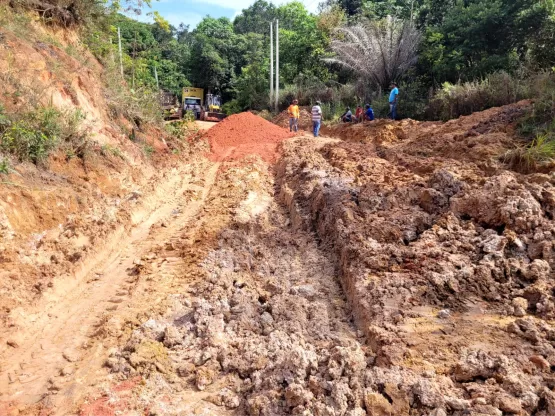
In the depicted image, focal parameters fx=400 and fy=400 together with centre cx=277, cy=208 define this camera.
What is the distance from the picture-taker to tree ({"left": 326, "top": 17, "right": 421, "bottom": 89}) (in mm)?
17844

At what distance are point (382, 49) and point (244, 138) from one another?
8.82 meters

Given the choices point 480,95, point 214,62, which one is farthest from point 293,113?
point 214,62

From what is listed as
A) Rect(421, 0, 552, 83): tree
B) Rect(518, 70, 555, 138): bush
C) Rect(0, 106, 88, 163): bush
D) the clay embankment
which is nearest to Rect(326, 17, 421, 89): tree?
Rect(421, 0, 552, 83): tree

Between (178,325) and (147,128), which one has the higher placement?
(147,128)

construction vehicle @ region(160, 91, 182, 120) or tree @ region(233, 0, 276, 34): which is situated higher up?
tree @ region(233, 0, 276, 34)

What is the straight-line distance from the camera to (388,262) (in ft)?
14.1

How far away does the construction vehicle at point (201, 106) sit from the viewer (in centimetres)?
2772

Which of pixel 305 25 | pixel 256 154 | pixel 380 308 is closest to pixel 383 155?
pixel 256 154

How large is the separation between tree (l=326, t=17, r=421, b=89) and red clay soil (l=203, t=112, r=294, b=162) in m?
6.74

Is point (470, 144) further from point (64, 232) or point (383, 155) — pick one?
point (64, 232)

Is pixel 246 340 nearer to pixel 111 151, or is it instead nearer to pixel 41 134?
pixel 41 134

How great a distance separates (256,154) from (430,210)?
7135 millimetres

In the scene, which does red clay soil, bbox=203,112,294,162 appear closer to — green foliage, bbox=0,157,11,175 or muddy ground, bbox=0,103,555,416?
muddy ground, bbox=0,103,555,416

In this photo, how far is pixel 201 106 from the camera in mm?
30953
